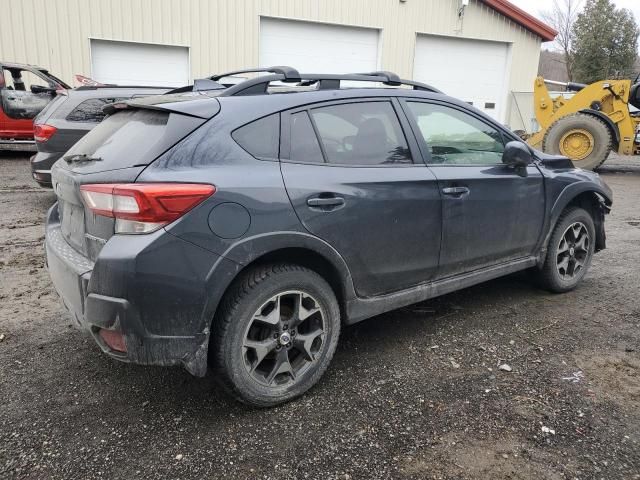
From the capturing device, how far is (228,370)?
2.58 metres

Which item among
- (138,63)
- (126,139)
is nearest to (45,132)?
(126,139)

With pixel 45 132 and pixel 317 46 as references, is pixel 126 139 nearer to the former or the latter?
pixel 45 132

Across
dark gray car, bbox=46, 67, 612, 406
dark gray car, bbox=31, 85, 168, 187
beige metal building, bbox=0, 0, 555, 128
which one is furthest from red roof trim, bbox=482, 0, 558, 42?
dark gray car, bbox=46, 67, 612, 406

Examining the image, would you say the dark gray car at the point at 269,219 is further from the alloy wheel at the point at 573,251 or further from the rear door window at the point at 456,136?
the alloy wheel at the point at 573,251

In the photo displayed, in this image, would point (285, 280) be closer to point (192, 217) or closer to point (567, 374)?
point (192, 217)

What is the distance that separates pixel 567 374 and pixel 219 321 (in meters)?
2.03

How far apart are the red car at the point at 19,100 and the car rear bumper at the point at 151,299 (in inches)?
401

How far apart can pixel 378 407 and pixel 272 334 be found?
67cm

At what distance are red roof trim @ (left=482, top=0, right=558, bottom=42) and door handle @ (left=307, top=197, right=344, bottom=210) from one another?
611 inches

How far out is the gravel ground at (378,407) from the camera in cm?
237

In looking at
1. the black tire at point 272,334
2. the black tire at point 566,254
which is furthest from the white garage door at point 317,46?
the black tire at point 272,334

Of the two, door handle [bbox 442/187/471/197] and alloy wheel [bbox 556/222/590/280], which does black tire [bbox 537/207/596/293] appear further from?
door handle [bbox 442/187/471/197]

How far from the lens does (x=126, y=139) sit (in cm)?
→ 275

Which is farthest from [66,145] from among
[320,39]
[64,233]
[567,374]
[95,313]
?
[320,39]
